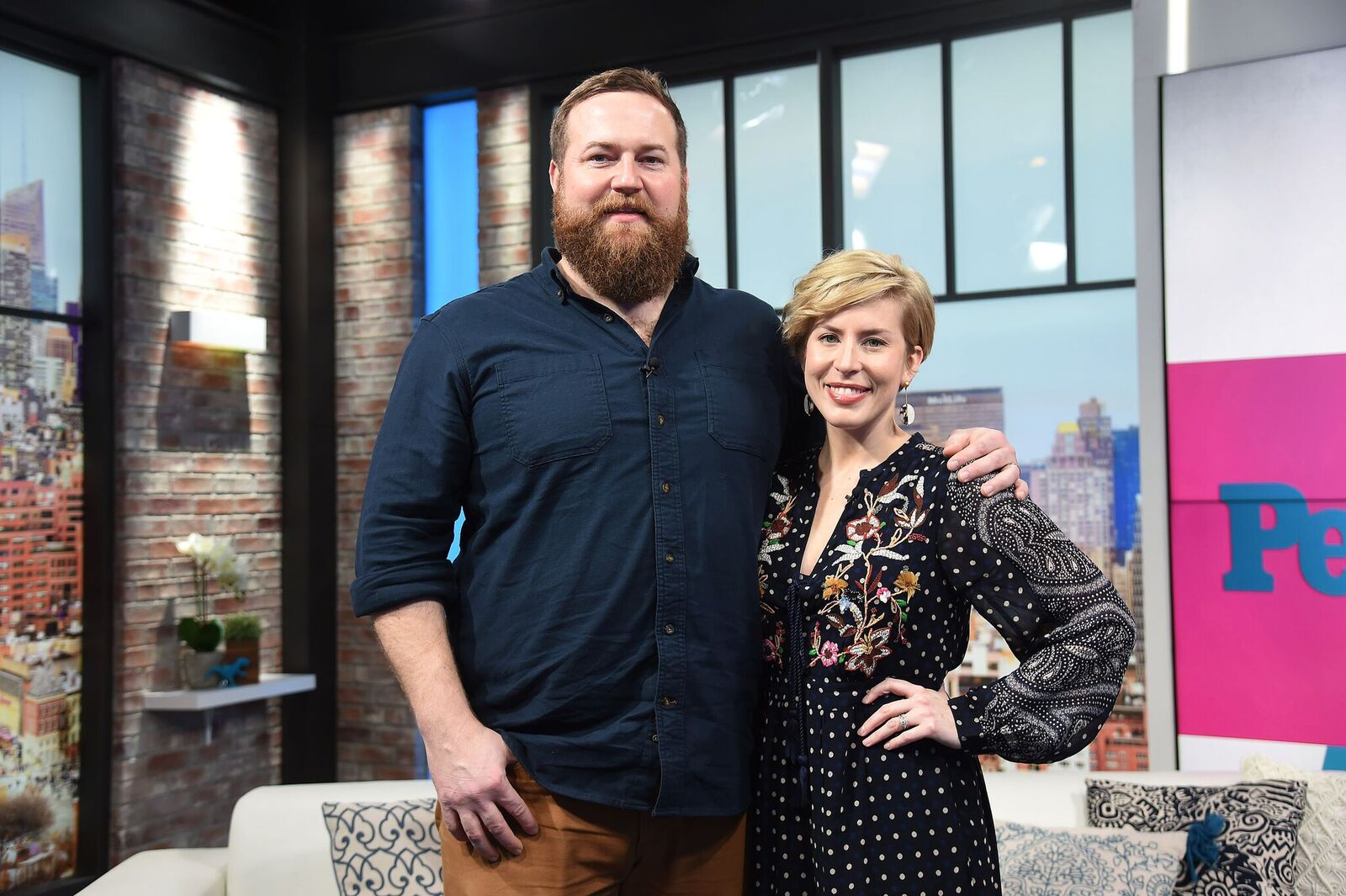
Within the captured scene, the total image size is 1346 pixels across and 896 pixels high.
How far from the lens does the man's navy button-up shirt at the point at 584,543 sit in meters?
1.64

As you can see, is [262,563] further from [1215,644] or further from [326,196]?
[1215,644]

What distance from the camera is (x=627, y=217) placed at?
1755 mm

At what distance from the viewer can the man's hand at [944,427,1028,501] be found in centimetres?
159

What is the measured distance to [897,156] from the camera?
14.7 ft

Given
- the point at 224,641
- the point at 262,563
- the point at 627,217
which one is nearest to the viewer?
the point at 627,217

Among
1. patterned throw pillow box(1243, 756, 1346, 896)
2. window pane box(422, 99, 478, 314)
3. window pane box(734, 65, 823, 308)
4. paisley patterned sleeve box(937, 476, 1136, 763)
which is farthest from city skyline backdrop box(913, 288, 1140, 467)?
paisley patterned sleeve box(937, 476, 1136, 763)

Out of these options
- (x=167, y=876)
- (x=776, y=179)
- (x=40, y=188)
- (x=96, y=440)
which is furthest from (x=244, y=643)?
(x=776, y=179)

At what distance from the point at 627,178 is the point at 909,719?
886 millimetres

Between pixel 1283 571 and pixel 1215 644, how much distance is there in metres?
0.24

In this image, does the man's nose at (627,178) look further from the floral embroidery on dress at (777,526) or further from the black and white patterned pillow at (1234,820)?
the black and white patterned pillow at (1234,820)

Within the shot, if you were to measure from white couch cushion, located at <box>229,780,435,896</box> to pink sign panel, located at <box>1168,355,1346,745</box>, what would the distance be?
192 cm

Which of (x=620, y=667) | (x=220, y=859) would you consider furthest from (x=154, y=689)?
(x=620, y=667)

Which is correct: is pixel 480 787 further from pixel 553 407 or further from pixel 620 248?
pixel 620 248

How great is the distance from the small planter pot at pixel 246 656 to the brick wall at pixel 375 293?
1.68 ft
